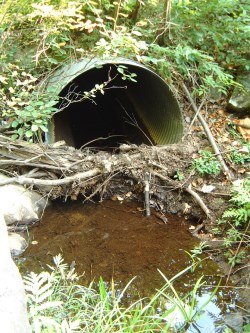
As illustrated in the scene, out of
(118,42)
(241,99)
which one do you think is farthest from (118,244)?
(241,99)

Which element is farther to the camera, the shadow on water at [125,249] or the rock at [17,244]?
the rock at [17,244]

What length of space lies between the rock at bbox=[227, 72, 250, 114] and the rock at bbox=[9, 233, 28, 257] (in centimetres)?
341

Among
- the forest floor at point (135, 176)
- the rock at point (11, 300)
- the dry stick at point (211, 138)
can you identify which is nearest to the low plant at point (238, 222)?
the forest floor at point (135, 176)

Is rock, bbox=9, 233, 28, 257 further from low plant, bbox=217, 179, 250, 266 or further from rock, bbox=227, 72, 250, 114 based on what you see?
rock, bbox=227, 72, 250, 114

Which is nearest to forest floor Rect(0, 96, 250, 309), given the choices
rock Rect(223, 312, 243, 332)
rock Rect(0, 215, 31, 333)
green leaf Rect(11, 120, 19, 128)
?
green leaf Rect(11, 120, 19, 128)

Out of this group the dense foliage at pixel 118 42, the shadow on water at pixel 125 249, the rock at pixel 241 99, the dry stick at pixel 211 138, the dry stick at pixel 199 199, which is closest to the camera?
the shadow on water at pixel 125 249

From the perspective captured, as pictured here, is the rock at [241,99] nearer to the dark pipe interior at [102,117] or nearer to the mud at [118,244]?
the dark pipe interior at [102,117]

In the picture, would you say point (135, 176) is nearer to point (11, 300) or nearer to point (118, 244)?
point (118, 244)

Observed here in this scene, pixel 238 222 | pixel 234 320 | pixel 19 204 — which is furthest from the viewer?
pixel 19 204

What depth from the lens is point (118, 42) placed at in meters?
3.96

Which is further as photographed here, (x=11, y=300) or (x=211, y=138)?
(x=211, y=138)

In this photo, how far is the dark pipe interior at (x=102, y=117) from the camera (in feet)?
20.1

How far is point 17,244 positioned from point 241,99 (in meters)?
3.62

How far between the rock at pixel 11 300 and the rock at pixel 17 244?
75.6 inches
